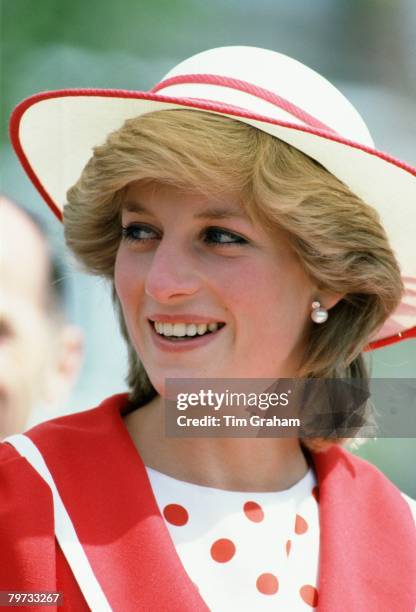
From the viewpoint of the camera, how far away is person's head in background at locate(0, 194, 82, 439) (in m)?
2.91

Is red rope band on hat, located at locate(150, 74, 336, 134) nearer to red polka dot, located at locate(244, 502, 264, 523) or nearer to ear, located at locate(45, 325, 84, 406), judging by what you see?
red polka dot, located at locate(244, 502, 264, 523)

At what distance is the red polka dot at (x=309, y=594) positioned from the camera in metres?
1.78

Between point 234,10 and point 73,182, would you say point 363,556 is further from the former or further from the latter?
point 234,10

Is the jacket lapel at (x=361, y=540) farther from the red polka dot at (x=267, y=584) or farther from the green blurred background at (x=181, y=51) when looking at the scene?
the green blurred background at (x=181, y=51)

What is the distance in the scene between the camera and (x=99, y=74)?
3.69 meters

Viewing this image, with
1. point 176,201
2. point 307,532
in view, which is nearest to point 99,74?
point 176,201

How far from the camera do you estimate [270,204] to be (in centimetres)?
175

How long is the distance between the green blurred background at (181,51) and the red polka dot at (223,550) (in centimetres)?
152

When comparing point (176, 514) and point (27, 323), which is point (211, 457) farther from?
point (27, 323)

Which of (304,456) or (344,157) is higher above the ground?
(344,157)

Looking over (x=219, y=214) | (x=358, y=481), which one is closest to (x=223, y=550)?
(x=358, y=481)

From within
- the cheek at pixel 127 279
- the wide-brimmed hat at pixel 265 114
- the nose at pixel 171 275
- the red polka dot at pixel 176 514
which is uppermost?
the wide-brimmed hat at pixel 265 114

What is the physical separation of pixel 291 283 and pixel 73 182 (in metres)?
0.62

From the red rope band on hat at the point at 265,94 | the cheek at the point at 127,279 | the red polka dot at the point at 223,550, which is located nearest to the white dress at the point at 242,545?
the red polka dot at the point at 223,550
